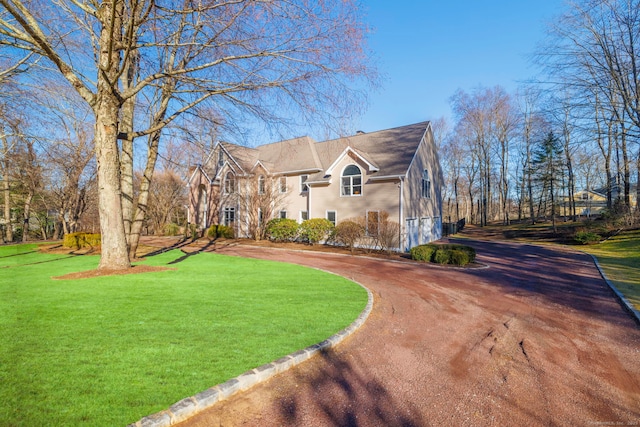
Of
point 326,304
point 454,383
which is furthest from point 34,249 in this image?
point 454,383

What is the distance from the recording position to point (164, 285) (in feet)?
24.5

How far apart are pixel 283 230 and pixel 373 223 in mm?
7008

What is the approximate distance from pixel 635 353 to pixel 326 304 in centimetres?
526

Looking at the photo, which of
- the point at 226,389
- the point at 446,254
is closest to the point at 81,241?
the point at 226,389

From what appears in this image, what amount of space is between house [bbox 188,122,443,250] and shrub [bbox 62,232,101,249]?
26.5 feet

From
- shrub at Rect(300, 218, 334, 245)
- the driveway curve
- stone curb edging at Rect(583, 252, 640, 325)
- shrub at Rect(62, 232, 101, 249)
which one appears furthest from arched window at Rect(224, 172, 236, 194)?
stone curb edging at Rect(583, 252, 640, 325)

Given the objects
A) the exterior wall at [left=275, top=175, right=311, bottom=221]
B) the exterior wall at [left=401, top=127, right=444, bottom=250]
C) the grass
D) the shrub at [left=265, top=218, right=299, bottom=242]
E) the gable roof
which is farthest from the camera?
the exterior wall at [left=275, top=175, right=311, bottom=221]

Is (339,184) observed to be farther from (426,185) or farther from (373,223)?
(426,185)

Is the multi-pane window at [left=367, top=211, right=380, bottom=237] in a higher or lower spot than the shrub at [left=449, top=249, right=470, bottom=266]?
higher

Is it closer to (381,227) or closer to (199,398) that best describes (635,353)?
(199,398)

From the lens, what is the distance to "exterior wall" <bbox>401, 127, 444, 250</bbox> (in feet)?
59.5

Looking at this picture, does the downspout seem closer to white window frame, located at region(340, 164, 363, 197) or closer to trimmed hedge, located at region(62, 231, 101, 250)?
white window frame, located at region(340, 164, 363, 197)

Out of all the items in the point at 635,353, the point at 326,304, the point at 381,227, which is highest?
the point at 381,227

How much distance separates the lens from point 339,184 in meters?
20.2
